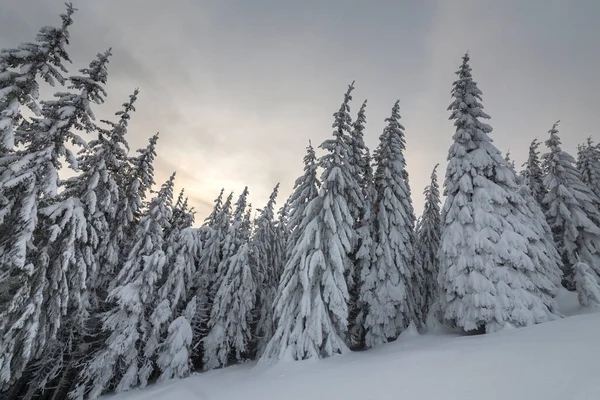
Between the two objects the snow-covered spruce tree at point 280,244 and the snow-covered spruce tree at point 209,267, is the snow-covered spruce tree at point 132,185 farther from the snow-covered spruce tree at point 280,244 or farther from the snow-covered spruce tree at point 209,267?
the snow-covered spruce tree at point 280,244

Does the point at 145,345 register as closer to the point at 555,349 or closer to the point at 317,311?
the point at 317,311

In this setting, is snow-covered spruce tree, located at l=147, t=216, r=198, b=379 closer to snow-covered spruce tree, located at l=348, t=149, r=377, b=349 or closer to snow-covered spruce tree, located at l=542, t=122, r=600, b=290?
snow-covered spruce tree, located at l=348, t=149, r=377, b=349

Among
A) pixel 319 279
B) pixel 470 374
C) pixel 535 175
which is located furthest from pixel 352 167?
pixel 535 175

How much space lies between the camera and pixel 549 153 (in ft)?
80.9

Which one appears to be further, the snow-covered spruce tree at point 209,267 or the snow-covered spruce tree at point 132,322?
the snow-covered spruce tree at point 209,267

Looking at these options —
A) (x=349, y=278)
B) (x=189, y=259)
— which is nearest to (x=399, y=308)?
(x=349, y=278)

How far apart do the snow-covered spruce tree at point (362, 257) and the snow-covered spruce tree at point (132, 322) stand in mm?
13289

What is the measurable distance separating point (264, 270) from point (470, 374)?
70.5 feet

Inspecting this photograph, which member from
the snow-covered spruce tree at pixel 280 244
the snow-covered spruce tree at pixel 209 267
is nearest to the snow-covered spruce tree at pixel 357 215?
the snow-covered spruce tree at pixel 280 244

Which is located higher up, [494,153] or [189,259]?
[494,153]

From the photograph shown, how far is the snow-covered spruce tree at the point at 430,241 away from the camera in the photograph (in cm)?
2583

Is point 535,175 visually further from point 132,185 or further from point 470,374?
point 132,185

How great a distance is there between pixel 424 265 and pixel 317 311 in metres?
15.9

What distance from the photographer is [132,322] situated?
18094 millimetres
